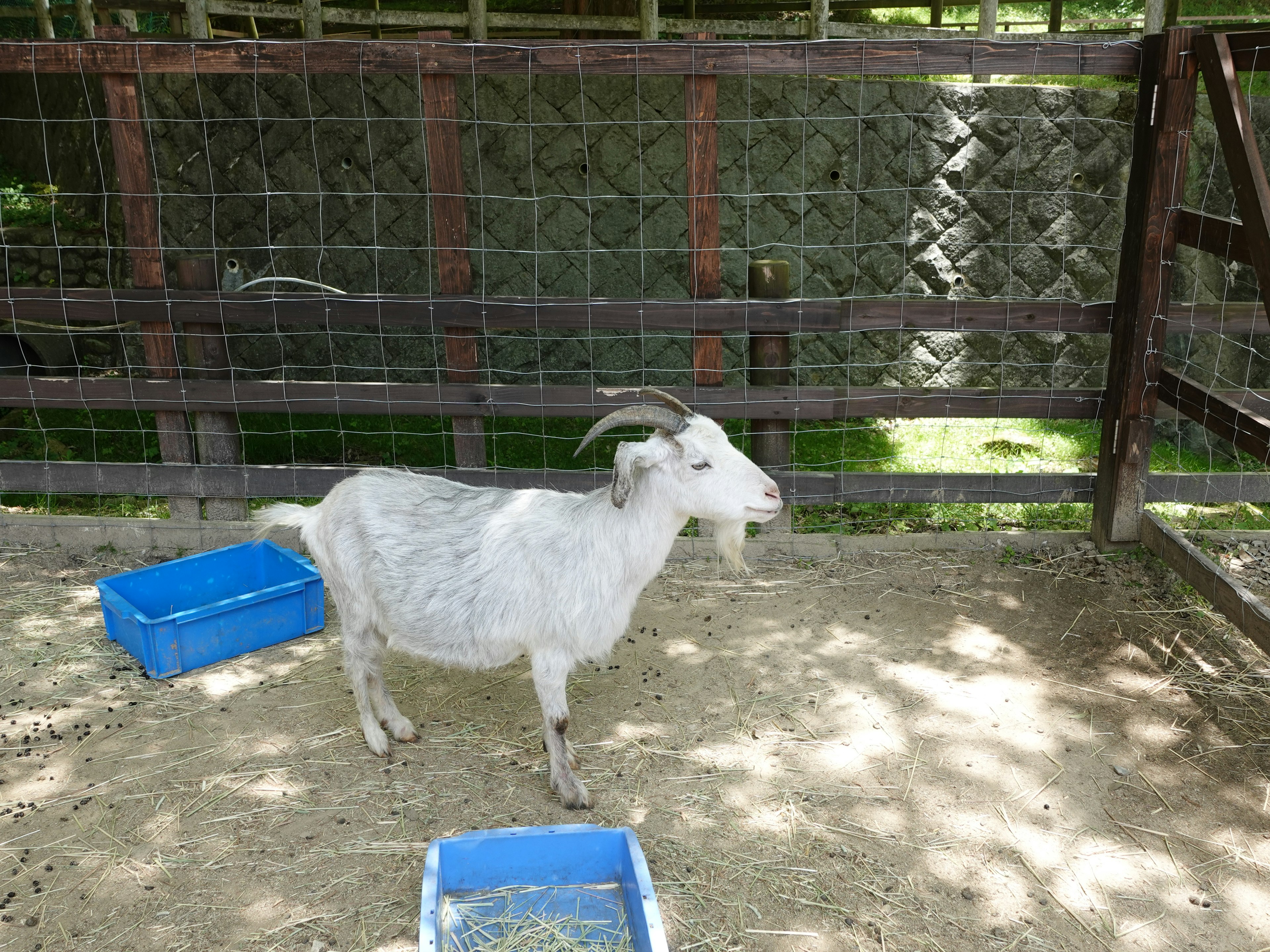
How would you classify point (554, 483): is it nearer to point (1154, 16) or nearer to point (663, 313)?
point (663, 313)

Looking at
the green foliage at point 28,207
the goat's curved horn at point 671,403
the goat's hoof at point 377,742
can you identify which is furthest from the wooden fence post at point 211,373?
the green foliage at point 28,207

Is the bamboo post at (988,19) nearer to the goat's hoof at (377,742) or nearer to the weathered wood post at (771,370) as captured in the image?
the weathered wood post at (771,370)

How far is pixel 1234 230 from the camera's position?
4.08m

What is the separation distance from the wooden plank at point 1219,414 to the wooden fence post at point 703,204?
2.10 metres

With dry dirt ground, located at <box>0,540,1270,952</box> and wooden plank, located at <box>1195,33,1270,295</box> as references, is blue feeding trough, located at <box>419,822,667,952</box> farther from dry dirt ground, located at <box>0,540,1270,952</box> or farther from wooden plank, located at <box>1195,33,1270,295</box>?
wooden plank, located at <box>1195,33,1270,295</box>

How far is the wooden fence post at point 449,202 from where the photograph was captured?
472cm

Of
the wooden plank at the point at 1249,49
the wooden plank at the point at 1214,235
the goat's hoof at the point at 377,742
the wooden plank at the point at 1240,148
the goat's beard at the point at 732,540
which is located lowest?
the goat's hoof at the point at 377,742

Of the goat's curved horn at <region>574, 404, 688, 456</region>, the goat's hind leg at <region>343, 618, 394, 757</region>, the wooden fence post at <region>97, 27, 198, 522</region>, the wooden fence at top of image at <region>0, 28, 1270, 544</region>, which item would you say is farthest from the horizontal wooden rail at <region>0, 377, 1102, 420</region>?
the goat's hind leg at <region>343, 618, 394, 757</region>

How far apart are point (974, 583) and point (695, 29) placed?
4.29 meters

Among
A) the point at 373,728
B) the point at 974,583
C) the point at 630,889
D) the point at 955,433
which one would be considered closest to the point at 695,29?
the point at 955,433

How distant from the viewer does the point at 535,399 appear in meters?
5.07

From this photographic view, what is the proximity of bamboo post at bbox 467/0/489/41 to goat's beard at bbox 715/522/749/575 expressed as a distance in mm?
4145

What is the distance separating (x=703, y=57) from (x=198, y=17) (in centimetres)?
346

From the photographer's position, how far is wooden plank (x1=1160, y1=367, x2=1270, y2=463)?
3945 millimetres
